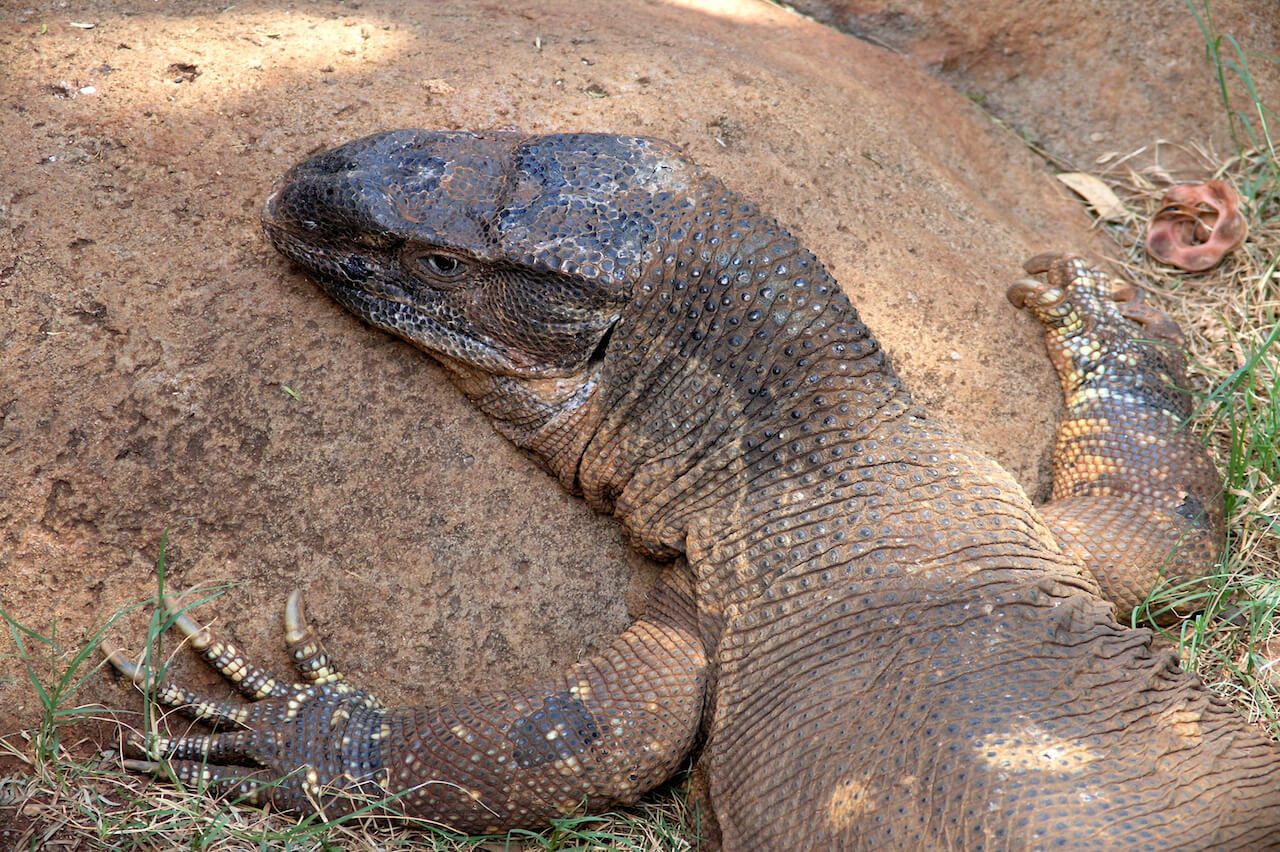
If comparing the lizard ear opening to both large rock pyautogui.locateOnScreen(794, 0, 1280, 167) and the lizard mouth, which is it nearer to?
the lizard mouth

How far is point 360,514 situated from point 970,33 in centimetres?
467

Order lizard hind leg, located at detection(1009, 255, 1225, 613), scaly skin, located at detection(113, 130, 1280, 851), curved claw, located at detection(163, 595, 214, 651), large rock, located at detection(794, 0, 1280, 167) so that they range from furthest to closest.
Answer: large rock, located at detection(794, 0, 1280, 167) < lizard hind leg, located at detection(1009, 255, 1225, 613) < curved claw, located at detection(163, 595, 214, 651) < scaly skin, located at detection(113, 130, 1280, 851)

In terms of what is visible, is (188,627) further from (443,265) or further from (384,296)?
(443,265)

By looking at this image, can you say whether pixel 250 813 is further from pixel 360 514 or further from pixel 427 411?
pixel 427 411

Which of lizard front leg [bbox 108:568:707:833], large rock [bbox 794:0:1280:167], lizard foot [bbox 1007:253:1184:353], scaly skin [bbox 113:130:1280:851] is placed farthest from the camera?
large rock [bbox 794:0:1280:167]

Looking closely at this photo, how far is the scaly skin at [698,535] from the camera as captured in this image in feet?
10.1

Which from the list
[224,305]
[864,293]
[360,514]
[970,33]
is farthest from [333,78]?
[970,33]

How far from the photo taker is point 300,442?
3.51 m

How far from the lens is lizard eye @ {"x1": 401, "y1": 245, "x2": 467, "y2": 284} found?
10.8 ft

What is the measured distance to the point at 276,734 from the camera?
332 cm

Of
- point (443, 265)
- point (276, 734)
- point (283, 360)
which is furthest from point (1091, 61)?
point (276, 734)

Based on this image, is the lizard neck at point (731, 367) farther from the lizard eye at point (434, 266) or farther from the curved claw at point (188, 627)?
the curved claw at point (188, 627)

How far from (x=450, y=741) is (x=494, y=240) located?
1.65 m

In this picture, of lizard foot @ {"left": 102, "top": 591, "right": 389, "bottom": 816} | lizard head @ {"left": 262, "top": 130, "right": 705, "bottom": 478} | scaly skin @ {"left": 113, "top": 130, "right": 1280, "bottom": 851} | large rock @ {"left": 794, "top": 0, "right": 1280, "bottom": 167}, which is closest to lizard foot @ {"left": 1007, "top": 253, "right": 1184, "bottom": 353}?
scaly skin @ {"left": 113, "top": 130, "right": 1280, "bottom": 851}
